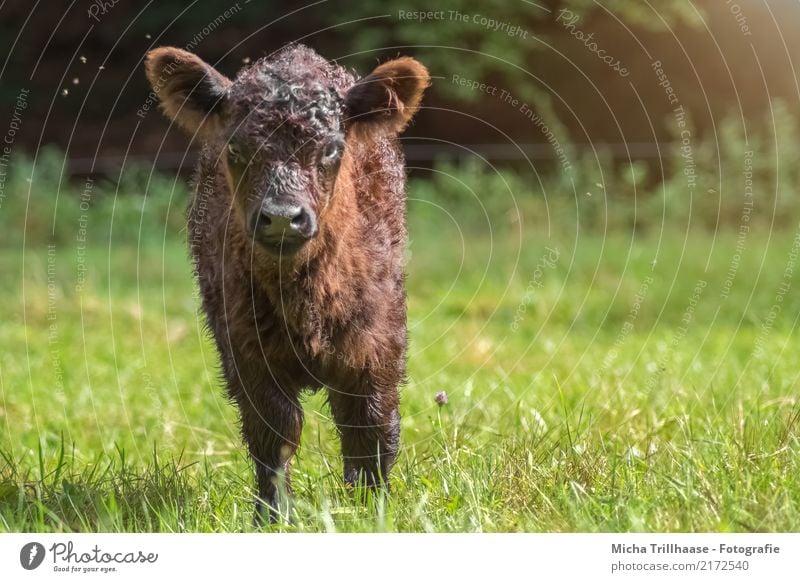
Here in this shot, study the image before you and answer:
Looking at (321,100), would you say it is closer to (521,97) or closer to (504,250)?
(504,250)

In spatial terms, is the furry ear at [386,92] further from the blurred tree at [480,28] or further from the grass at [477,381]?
the blurred tree at [480,28]

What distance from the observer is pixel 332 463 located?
5078mm

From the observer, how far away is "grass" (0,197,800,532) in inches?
158

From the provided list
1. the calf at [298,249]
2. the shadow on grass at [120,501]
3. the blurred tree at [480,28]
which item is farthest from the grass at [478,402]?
the blurred tree at [480,28]

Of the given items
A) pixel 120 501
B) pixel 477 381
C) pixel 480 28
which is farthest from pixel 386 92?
pixel 480 28

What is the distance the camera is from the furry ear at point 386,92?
440 cm

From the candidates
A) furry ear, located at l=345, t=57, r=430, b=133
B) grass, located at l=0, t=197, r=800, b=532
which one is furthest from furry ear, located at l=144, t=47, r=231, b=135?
grass, located at l=0, t=197, r=800, b=532

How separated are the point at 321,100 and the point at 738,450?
213cm

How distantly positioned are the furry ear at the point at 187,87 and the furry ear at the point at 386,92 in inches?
21.2

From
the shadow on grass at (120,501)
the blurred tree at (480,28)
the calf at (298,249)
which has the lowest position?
the shadow on grass at (120,501)

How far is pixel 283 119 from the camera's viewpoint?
410 centimetres

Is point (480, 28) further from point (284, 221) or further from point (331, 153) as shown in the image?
point (284, 221)

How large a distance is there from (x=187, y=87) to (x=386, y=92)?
2.64ft

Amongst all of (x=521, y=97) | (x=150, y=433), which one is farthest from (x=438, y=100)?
(x=150, y=433)
